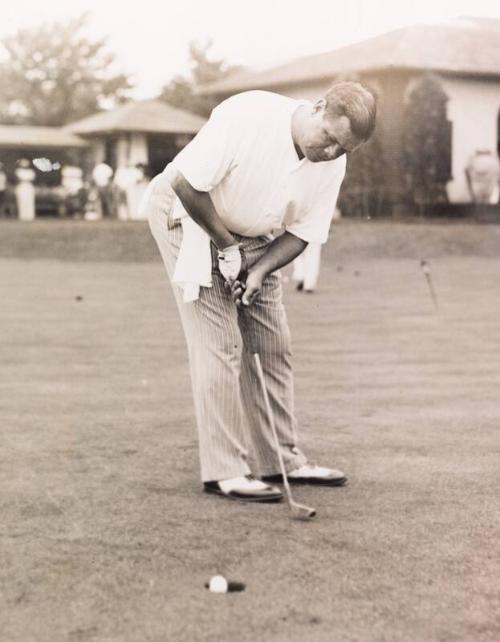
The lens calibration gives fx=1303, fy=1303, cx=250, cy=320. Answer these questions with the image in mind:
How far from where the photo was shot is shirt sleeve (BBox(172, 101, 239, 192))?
15.4 feet

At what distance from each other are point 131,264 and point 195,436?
14.9 metres

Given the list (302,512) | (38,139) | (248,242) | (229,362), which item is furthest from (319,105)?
(38,139)

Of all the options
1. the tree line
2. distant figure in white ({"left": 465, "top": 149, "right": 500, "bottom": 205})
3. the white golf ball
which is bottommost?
the tree line

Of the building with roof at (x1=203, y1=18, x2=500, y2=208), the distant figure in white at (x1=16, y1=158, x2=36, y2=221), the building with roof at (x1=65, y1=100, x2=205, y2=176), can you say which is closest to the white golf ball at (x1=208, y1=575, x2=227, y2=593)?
the building with roof at (x1=203, y1=18, x2=500, y2=208)

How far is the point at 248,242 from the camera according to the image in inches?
201

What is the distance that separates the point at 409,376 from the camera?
8.32 m

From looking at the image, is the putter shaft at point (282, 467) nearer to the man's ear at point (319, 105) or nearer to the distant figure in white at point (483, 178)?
the man's ear at point (319, 105)

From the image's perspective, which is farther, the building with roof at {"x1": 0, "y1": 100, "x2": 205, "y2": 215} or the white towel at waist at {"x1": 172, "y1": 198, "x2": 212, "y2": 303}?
the building with roof at {"x1": 0, "y1": 100, "x2": 205, "y2": 215}

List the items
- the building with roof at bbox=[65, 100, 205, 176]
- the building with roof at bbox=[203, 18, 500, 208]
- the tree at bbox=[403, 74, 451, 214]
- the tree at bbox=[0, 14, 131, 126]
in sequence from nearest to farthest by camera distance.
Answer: the tree at bbox=[403, 74, 451, 214] → the building with roof at bbox=[203, 18, 500, 208] → the building with roof at bbox=[65, 100, 205, 176] → the tree at bbox=[0, 14, 131, 126]

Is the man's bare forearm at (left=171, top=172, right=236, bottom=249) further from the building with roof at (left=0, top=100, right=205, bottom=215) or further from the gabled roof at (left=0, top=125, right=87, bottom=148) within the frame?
the gabled roof at (left=0, top=125, right=87, bottom=148)

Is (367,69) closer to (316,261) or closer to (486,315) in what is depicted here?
(316,261)

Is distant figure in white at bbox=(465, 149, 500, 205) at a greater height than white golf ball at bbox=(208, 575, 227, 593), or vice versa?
white golf ball at bbox=(208, 575, 227, 593)

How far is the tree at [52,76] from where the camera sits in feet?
207

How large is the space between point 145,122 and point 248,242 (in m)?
36.0
